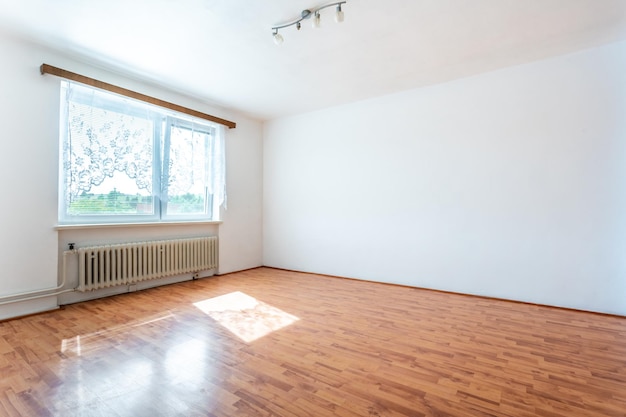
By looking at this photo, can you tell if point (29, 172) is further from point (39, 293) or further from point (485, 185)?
point (485, 185)

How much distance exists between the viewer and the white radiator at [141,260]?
340 centimetres

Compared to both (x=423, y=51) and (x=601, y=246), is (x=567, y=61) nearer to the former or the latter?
(x=423, y=51)

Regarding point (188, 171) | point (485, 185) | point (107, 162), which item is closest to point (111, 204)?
point (107, 162)

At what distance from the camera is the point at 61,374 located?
191cm

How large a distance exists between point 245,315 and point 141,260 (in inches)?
70.1

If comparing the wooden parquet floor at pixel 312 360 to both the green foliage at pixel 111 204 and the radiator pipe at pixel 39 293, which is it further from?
the green foliage at pixel 111 204

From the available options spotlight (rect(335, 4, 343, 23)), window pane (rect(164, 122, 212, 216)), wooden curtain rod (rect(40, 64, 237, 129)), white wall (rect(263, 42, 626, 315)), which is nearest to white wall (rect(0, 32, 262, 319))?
wooden curtain rod (rect(40, 64, 237, 129))

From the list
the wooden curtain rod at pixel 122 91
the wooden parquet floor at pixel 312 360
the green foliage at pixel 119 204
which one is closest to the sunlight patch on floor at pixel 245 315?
the wooden parquet floor at pixel 312 360

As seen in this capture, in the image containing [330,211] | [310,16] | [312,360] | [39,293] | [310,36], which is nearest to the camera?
[312,360]

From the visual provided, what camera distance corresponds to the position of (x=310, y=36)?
9.55 feet

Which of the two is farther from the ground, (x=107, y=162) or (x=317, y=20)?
(x=317, y=20)

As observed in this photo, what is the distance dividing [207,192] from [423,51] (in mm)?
3643

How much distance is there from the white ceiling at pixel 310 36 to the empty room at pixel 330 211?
25 millimetres

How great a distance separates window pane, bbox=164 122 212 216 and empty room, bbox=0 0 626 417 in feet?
0.11
